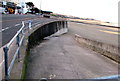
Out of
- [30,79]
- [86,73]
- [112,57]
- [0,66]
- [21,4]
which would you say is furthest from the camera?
[21,4]

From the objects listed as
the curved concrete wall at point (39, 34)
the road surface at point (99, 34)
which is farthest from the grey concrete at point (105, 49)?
the curved concrete wall at point (39, 34)

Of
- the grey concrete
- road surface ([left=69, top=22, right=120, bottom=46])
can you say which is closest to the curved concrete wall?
the grey concrete

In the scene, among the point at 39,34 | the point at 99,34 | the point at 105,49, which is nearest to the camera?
the point at 105,49

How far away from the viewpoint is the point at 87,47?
14.7 meters

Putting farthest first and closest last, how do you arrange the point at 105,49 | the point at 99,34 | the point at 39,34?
the point at 99,34 → the point at 39,34 → the point at 105,49

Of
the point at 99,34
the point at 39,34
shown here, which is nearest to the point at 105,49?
the point at 39,34

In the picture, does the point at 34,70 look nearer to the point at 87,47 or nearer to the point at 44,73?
the point at 44,73

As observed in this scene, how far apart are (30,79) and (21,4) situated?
9592 cm

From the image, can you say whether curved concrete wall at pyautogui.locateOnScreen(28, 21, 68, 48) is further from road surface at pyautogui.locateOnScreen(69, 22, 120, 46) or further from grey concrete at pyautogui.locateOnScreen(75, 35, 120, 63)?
road surface at pyautogui.locateOnScreen(69, 22, 120, 46)

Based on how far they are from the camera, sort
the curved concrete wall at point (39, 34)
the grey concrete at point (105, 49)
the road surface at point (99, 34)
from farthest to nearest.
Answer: the road surface at point (99, 34)
the grey concrete at point (105, 49)
the curved concrete wall at point (39, 34)

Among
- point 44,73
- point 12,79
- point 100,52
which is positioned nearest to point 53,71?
point 44,73

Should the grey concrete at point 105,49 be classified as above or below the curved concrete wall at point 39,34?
below

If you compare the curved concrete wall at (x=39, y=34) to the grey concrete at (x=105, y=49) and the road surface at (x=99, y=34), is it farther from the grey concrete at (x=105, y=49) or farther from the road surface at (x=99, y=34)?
the road surface at (x=99, y=34)

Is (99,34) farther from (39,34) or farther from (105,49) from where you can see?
(39,34)
